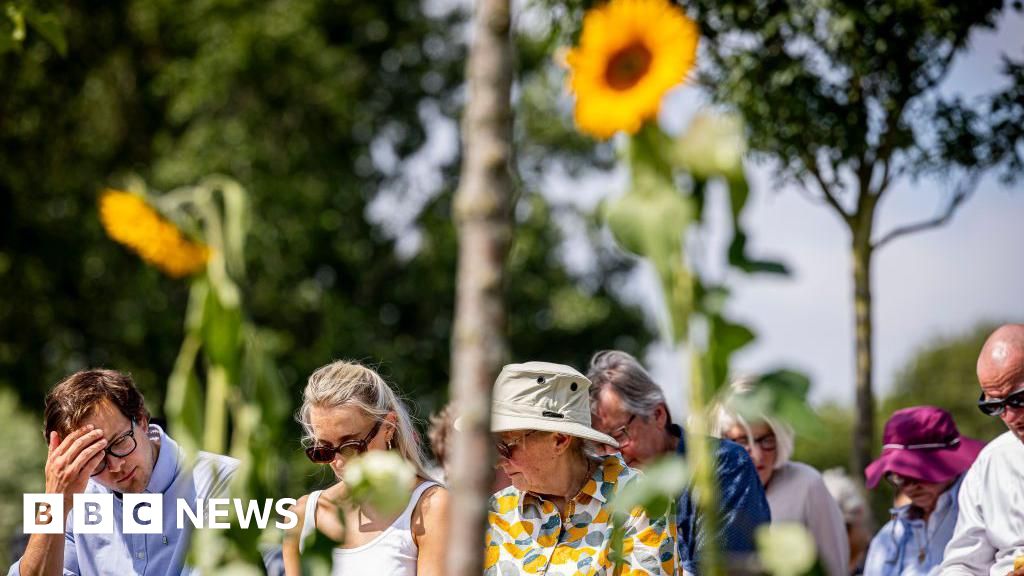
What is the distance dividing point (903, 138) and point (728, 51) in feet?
3.97

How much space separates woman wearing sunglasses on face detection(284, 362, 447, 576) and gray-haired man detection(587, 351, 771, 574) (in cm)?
74

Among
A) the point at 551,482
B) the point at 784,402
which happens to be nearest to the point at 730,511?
the point at 551,482

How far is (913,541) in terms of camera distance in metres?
5.26

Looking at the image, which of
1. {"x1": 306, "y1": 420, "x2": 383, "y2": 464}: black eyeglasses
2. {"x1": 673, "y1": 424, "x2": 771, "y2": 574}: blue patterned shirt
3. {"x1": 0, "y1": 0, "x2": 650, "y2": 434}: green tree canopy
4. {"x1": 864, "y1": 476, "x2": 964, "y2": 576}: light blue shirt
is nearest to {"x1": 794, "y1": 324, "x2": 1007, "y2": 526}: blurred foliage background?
{"x1": 0, "y1": 0, "x2": 650, "y2": 434}: green tree canopy

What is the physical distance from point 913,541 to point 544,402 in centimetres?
225

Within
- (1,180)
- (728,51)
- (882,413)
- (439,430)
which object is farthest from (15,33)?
(882,413)

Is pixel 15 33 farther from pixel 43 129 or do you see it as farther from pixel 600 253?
pixel 600 253

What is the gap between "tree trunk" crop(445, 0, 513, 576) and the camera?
1463 millimetres

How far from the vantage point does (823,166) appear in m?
8.30

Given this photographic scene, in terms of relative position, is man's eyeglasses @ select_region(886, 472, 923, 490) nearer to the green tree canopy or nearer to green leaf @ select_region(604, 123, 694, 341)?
green leaf @ select_region(604, 123, 694, 341)

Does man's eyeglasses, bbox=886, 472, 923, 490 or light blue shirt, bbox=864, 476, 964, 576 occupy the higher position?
man's eyeglasses, bbox=886, 472, 923, 490

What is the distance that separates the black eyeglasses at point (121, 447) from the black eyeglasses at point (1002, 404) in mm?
2663

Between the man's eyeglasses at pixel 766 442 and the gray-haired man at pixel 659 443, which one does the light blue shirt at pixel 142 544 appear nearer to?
the gray-haired man at pixel 659 443

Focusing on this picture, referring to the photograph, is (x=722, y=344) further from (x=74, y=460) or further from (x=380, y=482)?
(x=74, y=460)
